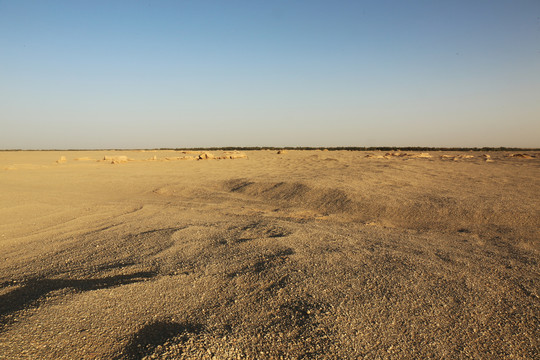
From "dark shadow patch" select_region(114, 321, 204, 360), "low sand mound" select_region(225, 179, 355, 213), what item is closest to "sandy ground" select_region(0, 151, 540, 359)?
"dark shadow patch" select_region(114, 321, 204, 360)

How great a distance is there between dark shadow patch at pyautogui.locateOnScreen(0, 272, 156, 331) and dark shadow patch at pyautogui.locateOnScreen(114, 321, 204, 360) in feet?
1.80

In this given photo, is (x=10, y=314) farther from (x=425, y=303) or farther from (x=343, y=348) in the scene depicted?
(x=425, y=303)

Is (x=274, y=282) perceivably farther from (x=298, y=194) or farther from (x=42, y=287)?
(x=298, y=194)

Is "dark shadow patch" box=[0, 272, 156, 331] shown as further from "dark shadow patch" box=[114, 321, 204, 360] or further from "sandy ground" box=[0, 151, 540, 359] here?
"dark shadow patch" box=[114, 321, 204, 360]

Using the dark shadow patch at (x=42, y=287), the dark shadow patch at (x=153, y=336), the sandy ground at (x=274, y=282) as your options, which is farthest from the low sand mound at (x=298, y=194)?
the dark shadow patch at (x=153, y=336)

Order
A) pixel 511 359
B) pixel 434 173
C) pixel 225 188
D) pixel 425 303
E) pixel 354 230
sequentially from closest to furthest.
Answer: pixel 511 359 < pixel 425 303 < pixel 354 230 < pixel 225 188 < pixel 434 173

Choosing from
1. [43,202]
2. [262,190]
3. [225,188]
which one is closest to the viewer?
[43,202]

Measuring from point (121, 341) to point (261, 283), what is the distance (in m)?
0.80

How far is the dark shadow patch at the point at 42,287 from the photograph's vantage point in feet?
5.33

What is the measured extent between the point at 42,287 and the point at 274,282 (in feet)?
4.56

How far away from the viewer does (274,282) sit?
190 centimetres

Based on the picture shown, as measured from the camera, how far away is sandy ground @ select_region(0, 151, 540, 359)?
1.37 meters

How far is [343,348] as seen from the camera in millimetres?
1341

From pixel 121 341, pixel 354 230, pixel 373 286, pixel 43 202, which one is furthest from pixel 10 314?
pixel 43 202
